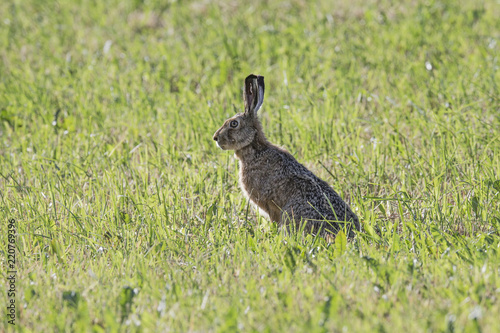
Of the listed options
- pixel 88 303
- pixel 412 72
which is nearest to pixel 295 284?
pixel 88 303

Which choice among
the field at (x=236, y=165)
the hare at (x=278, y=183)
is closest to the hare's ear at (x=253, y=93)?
the hare at (x=278, y=183)

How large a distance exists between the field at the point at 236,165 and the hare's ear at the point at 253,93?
0.66 m

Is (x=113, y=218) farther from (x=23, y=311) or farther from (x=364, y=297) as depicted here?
(x=364, y=297)

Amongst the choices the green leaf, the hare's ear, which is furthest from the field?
the hare's ear

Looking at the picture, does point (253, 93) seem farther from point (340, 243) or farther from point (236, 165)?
point (340, 243)

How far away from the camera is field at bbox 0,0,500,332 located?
11.9ft

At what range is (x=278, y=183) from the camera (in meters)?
5.09

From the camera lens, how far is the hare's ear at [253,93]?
208 inches

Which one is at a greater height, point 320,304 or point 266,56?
point 266,56

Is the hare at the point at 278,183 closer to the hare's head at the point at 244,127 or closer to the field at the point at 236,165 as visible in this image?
the hare's head at the point at 244,127

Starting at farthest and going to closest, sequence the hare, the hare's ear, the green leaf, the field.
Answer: the hare's ear
the hare
the green leaf
the field

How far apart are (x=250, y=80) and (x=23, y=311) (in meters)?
2.54

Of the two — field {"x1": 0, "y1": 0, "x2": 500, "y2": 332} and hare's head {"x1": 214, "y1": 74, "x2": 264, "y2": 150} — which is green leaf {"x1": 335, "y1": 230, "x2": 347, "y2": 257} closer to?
field {"x1": 0, "y1": 0, "x2": 500, "y2": 332}

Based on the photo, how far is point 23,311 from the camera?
3664mm
